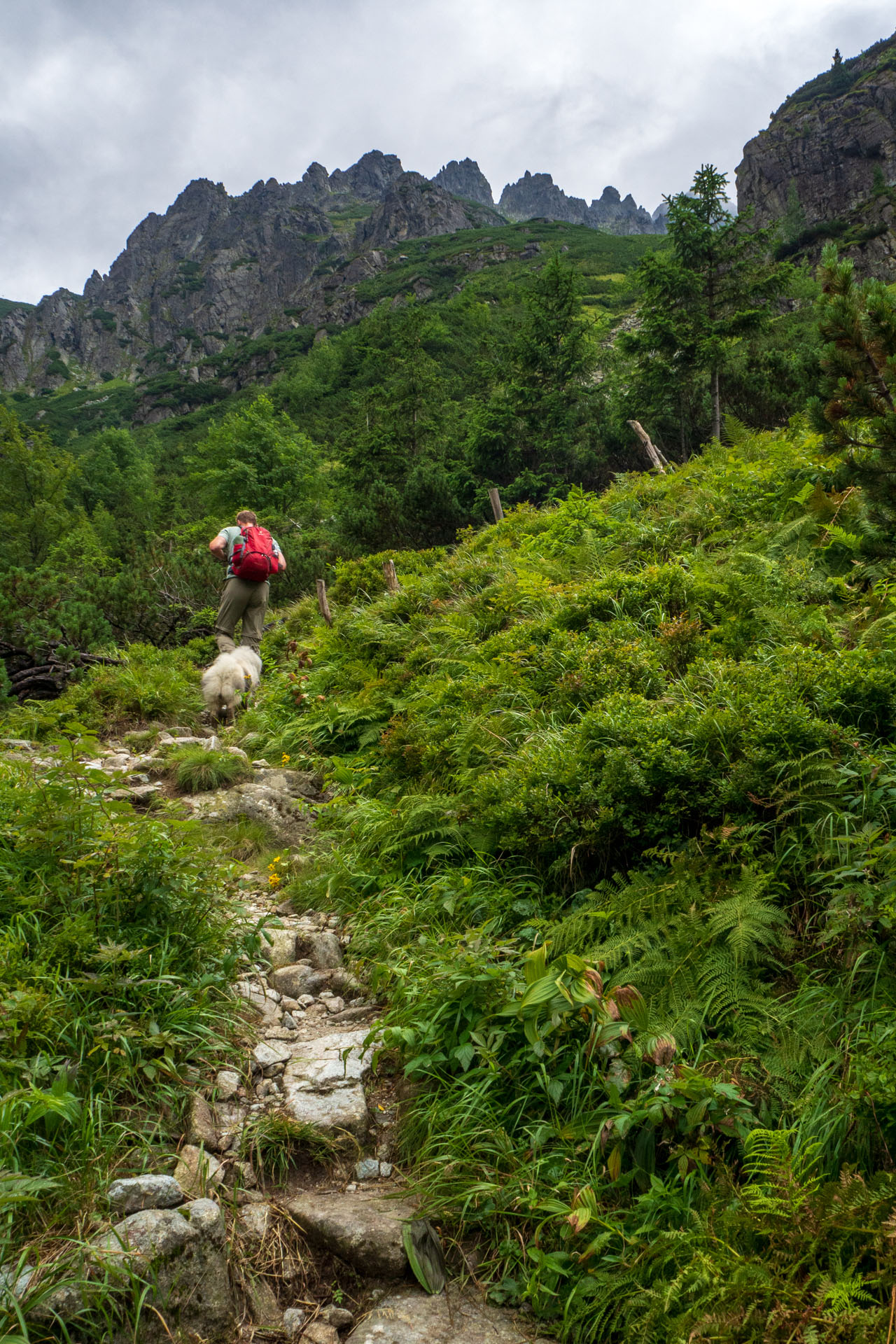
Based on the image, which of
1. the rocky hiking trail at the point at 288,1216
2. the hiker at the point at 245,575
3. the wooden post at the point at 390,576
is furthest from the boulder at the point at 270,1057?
the wooden post at the point at 390,576

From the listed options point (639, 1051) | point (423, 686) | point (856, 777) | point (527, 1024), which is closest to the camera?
point (639, 1051)

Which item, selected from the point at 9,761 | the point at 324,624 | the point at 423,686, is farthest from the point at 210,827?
the point at 324,624

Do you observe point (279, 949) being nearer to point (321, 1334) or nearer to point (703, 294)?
point (321, 1334)

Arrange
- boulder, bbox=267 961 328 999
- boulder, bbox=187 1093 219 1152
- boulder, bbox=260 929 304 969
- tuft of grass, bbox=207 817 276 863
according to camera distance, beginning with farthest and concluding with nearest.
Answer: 1. tuft of grass, bbox=207 817 276 863
2. boulder, bbox=260 929 304 969
3. boulder, bbox=267 961 328 999
4. boulder, bbox=187 1093 219 1152

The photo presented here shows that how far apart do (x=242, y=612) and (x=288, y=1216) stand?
8.48m

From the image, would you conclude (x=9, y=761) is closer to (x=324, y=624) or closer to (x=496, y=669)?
(x=496, y=669)

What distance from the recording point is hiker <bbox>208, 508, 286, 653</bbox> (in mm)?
9289

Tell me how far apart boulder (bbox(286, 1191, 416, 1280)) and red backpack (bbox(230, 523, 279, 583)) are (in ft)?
25.7

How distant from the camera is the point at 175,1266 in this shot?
2.04 metres

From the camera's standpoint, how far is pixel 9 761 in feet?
14.8

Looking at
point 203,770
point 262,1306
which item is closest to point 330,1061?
point 262,1306

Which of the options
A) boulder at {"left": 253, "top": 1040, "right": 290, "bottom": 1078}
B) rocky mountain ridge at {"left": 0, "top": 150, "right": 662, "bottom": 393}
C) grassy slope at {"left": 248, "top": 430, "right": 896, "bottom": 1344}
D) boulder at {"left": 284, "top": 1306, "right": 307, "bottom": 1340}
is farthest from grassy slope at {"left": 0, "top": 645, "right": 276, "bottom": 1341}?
rocky mountain ridge at {"left": 0, "top": 150, "right": 662, "bottom": 393}

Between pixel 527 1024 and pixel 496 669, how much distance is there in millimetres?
3524

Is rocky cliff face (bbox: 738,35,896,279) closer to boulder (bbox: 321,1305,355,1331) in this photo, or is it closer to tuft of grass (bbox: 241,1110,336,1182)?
tuft of grass (bbox: 241,1110,336,1182)
